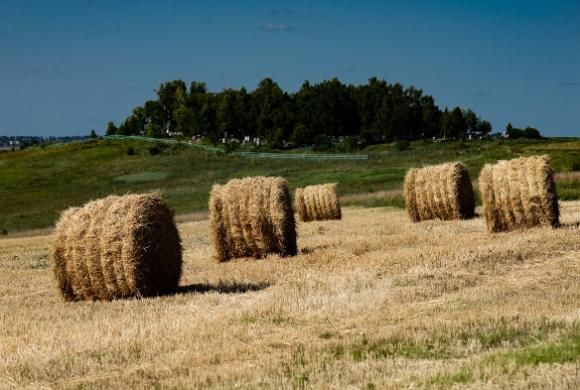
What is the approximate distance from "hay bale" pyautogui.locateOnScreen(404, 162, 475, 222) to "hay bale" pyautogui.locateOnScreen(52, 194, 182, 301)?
14699 mm

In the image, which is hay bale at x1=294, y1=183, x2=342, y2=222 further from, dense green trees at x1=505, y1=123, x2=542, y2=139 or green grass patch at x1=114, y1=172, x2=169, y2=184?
dense green trees at x1=505, y1=123, x2=542, y2=139

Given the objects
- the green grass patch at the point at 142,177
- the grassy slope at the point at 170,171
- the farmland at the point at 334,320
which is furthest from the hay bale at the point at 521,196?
the green grass patch at the point at 142,177

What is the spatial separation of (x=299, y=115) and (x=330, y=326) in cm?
12454

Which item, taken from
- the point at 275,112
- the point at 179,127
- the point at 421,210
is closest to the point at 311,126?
the point at 275,112

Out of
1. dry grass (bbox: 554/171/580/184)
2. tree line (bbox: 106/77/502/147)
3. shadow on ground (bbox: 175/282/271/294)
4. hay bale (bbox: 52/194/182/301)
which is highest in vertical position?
tree line (bbox: 106/77/502/147)

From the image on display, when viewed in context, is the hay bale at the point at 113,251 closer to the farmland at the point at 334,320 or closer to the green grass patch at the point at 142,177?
the farmland at the point at 334,320

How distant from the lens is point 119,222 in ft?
51.0

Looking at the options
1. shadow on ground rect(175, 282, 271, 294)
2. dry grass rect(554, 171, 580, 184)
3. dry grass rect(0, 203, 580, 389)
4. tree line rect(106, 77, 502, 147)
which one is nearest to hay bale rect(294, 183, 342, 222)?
dry grass rect(554, 171, 580, 184)

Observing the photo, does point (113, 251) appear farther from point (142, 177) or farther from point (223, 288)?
point (142, 177)

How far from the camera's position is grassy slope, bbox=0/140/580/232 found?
59719mm

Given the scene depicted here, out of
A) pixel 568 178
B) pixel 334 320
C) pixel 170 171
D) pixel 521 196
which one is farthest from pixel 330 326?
pixel 170 171

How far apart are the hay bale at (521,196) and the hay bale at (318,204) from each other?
12459mm

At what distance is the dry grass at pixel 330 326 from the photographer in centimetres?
912

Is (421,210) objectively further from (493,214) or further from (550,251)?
(550,251)
